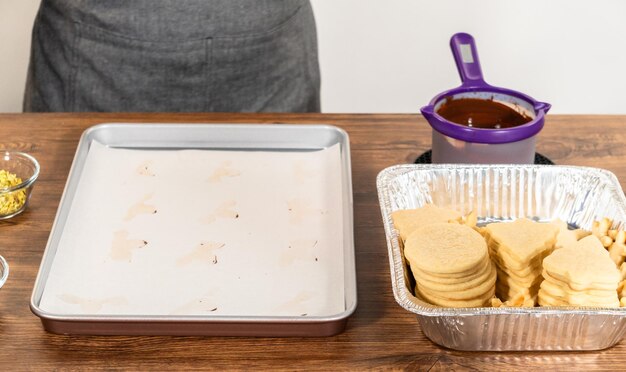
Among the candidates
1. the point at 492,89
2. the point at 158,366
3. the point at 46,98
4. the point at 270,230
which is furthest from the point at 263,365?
the point at 46,98

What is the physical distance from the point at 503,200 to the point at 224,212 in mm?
340

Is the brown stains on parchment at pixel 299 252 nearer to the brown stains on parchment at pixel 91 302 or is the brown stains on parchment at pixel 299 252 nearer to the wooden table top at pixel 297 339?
the wooden table top at pixel 297 339

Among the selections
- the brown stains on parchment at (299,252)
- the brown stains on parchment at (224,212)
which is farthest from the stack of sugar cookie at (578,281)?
the brown stains on parchment at (224,212)

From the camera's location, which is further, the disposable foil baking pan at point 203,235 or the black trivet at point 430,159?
the black trivet at point 430,159

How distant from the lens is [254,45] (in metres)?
1.58

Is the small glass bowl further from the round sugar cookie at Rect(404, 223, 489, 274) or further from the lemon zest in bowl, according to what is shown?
the round sugar cookie at Rect(404, 223, 489, 274)

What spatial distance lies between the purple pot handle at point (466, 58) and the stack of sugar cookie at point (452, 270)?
0.34m

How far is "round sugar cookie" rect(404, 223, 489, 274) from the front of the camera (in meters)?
0.83

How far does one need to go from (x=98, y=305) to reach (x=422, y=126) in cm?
58

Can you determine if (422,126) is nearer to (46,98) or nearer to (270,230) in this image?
(270,230)

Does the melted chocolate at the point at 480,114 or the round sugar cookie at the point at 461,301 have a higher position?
the melted chocolate at the point at 480,114

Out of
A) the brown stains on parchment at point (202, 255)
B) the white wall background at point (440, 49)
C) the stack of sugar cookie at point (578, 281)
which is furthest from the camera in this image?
the white wall background at point (440, 49)

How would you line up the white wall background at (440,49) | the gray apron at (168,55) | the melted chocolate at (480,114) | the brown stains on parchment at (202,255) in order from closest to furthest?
the brown stains on parchment at (202,255) → the melted chocolate at (480,114) → the gray apron at (168,55) → the white wall background at (440,49)

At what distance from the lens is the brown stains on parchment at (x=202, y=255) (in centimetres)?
99
